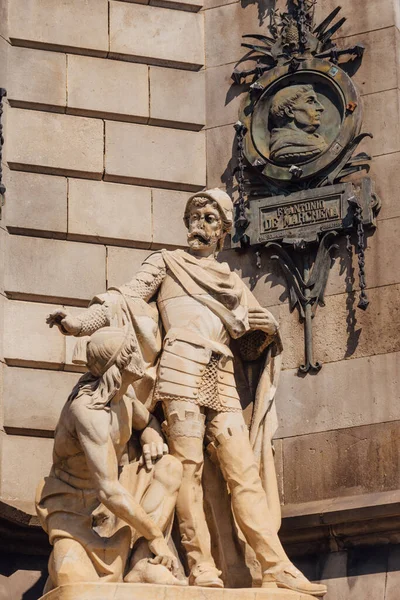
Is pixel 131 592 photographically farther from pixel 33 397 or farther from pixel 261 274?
pixel 261 274

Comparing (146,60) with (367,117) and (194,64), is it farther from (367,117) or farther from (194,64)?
(367,117)

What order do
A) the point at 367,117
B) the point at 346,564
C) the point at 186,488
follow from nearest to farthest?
1. the point at 186,488
2. the point at 346,564
3. the point at 367,117

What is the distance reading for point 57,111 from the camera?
16.0 m

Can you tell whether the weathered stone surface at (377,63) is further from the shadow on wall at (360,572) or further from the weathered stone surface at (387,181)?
the shadow on wall at (360,572)

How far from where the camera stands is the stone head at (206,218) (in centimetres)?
1446

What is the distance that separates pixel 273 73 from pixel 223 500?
387 centimetres

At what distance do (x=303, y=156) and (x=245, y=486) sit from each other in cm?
318

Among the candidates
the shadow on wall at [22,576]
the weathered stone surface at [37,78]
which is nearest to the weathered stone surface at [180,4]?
the weathered stone surface at [37,78]

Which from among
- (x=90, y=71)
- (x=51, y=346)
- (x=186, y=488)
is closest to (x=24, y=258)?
(x=51, y=346)

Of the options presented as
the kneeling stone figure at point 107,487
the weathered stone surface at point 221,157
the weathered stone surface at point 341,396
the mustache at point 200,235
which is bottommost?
the kneeling stone figure at point 107,487

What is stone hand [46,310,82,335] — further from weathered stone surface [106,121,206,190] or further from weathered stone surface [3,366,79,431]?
weathered stone surface [106,121,206,190]

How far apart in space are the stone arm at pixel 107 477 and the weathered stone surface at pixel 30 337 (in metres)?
2.06

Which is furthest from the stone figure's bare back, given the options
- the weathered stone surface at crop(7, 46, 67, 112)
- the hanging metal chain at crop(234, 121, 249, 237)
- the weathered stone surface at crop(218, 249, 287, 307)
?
the weathered stone surface at crop(7, 46, 67, 112)

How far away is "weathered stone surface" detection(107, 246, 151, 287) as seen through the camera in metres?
15.7
